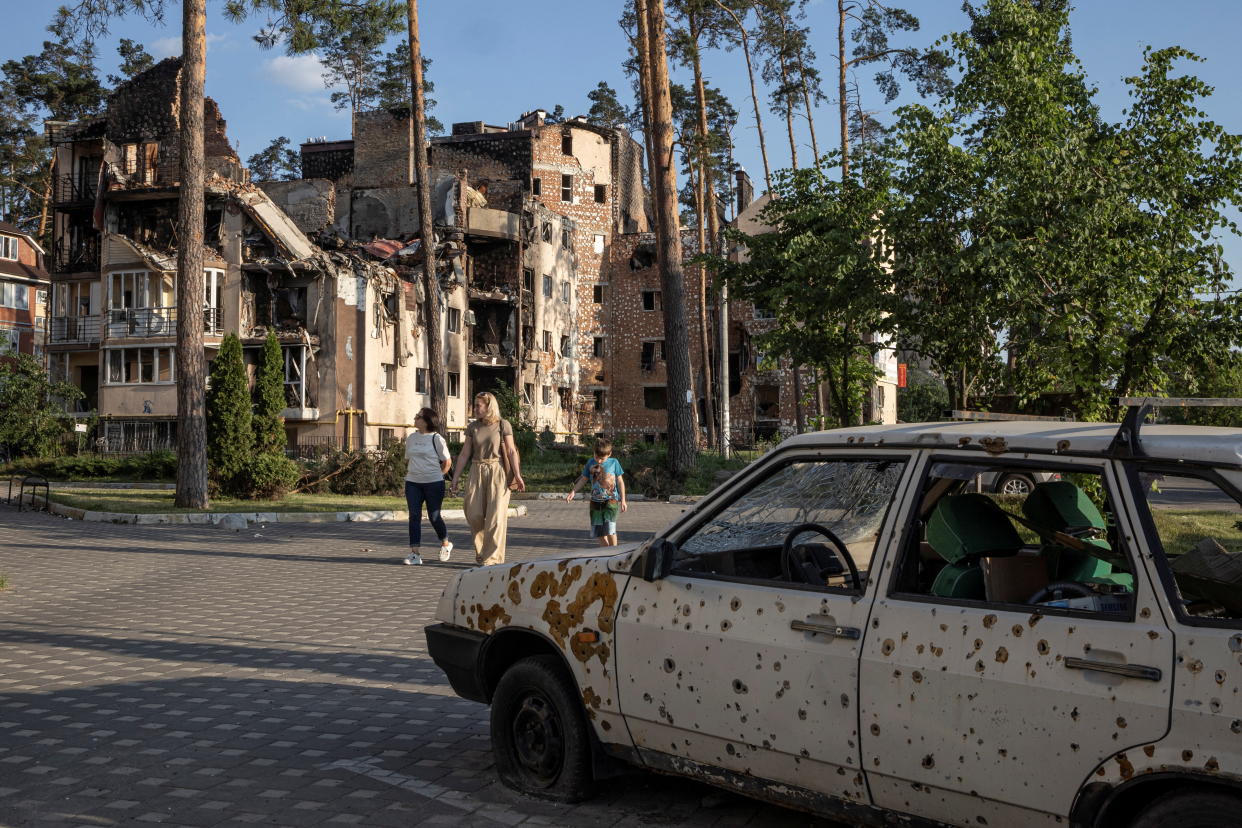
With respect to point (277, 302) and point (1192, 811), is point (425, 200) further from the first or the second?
point (1192, 811)

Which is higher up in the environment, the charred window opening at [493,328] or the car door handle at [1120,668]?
the charred window opening at [493,328]

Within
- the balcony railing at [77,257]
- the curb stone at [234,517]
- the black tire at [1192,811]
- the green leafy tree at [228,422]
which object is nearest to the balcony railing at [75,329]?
the balcony railing at [77,257]

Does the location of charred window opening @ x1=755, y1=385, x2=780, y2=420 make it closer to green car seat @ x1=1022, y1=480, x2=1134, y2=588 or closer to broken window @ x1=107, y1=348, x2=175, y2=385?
broken window @ x1=107, y1=348, x2=175, y2=385

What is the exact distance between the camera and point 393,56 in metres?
68.4

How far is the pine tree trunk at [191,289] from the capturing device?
24.7 m

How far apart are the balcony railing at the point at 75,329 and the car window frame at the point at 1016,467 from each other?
2077 inches

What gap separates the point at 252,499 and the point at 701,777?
24342mm

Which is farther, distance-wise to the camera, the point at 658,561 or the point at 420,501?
the point at 420,501

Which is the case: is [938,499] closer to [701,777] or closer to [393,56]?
[701,777]

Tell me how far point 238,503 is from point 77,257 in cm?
3388

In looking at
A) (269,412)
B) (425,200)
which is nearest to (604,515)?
(269,412)

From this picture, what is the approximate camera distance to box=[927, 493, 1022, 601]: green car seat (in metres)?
4.06

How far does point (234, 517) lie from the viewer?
2152cm

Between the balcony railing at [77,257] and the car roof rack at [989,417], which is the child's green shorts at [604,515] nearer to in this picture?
the car roof rack at [989,417]
